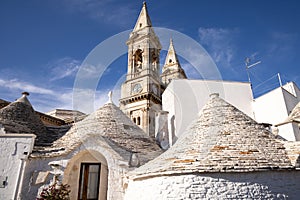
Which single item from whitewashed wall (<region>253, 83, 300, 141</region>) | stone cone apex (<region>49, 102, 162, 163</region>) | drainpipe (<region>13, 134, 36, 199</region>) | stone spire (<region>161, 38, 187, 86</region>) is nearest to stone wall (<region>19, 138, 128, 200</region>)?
drainpipe (<region>13, 134, 36, 199</region>)

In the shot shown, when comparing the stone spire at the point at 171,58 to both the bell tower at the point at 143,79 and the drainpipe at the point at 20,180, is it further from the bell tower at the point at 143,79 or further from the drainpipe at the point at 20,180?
the drainpipe at the point at 20,180

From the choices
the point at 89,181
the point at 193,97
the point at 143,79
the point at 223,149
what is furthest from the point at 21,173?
the point at 143,79

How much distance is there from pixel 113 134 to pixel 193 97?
24.2 feet

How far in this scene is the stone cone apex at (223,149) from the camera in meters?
6.95

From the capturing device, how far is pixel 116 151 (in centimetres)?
1044

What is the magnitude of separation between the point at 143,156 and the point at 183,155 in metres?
3.66

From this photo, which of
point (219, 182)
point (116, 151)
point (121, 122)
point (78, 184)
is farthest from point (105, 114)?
point (219, 182)

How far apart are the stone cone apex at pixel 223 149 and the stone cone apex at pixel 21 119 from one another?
7627mm

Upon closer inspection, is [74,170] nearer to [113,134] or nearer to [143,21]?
[113,134]

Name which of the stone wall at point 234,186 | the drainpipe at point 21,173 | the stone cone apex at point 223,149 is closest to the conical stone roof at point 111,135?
the drainpipe at point 21,173

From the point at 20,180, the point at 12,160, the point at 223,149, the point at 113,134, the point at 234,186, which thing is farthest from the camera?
the point at 113,134

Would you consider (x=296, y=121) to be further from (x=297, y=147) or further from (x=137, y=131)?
(x=137, y=131)

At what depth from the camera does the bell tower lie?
26.6m

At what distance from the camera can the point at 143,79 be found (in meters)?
28.3
